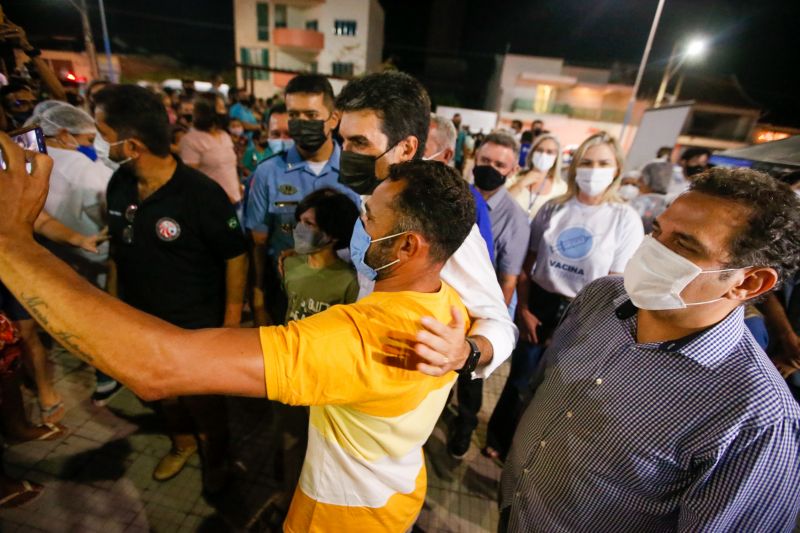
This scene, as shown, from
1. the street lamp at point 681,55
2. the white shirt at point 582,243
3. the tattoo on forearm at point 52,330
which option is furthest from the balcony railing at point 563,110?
the tattoo on forearm at point 52,330

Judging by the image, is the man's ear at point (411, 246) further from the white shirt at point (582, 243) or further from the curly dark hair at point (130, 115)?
the white shirt at point (582, 243)

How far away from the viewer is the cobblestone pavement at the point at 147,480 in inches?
93.3

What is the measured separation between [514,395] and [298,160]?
100 inches

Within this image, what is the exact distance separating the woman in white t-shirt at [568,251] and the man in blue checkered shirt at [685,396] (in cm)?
132

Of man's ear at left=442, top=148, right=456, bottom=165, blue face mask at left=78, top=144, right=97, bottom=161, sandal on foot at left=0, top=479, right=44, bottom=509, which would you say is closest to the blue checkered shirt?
man's ear at left=442, top=148, right=456, bottom=165

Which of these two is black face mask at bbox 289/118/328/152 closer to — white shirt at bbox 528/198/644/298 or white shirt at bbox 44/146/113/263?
white shirt at bbox 44/146/113/263

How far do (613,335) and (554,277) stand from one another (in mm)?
1485

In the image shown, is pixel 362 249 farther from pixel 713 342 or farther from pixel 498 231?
pixel 498 231

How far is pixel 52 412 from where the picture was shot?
304 centimetres

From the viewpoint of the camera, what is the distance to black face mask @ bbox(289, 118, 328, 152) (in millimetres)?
2704

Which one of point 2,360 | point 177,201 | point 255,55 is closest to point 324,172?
point 177,201

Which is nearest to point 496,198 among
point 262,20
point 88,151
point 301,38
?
point 88,151

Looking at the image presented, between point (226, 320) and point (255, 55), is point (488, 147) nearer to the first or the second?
point (226, 320)

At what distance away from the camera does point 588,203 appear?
2973mm
